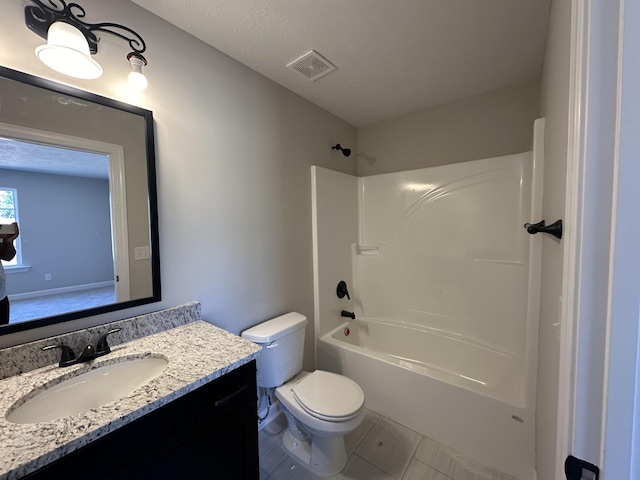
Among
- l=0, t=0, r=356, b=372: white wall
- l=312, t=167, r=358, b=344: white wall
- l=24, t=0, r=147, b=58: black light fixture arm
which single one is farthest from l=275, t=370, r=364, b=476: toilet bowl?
l=24, t=0, r=147, b=58: black light fixture arm

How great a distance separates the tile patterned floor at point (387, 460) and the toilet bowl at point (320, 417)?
0.21 feet

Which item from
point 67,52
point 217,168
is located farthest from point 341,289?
point 67,52

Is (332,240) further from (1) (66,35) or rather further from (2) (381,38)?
(1) (66,35)

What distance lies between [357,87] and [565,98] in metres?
1.45

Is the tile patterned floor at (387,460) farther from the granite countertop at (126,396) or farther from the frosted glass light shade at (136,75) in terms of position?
the frosted glass light shade at (136,75)

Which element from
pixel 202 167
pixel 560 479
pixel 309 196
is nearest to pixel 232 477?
pixel 560 479

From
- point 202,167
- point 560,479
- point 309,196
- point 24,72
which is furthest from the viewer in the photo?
point 309,196

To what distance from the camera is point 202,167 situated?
1497 millimetres

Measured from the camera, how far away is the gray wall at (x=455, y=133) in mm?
1971

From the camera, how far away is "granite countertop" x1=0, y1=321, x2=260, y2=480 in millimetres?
658

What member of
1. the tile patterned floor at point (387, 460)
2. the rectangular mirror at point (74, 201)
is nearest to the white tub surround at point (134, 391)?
the rectangular mirror at point (74, 201)

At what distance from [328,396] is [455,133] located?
2.19m

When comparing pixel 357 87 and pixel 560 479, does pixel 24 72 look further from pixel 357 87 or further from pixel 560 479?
pixel 560 479

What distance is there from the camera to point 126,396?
85 centimetres
